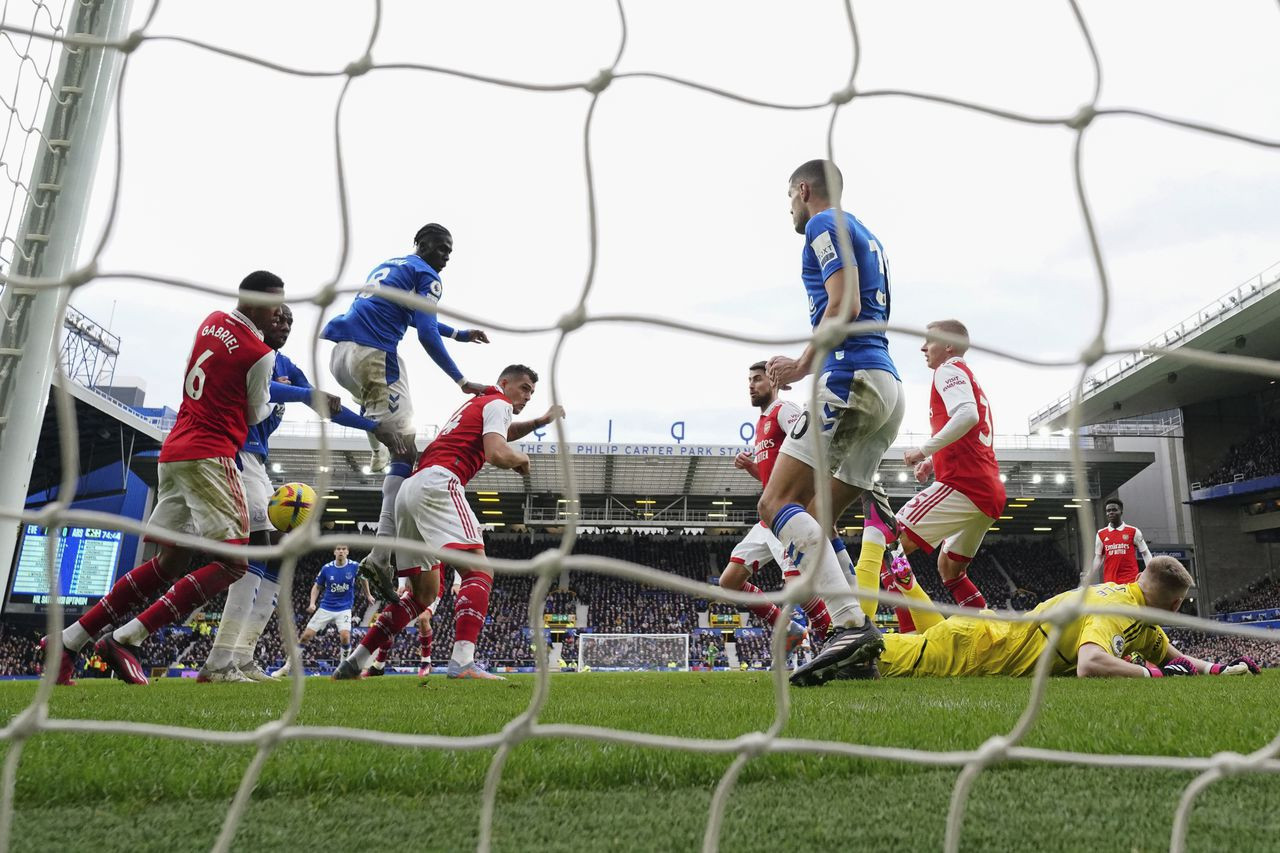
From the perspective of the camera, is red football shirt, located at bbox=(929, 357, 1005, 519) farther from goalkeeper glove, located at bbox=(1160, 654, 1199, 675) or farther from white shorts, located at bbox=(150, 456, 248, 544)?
white shorts, located at bbox=(150, 456, 248, 544)

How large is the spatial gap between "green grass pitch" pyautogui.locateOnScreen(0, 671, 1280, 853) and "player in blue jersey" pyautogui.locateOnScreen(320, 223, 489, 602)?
2.76 metres

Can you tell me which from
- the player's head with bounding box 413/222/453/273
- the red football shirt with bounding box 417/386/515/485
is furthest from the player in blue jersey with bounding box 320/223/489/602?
the red football shirt with bounding box 417/386/515/485

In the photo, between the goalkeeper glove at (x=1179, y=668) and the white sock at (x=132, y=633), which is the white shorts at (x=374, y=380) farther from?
the goalkeeper glove at (x=1179, y=668)

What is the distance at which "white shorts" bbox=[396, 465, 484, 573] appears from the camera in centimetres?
473

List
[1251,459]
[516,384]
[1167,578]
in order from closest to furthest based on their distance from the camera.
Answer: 1. [1167,578]
2. [516,384]
3. [1251,459]

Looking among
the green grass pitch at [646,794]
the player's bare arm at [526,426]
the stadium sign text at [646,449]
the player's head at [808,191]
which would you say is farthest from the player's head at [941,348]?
the stadium sign text at [646,449]

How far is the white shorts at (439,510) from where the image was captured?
4727 millimetres

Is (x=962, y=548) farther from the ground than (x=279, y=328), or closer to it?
closer to it

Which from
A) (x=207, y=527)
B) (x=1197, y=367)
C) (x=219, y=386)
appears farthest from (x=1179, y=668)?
(x=1197, y=367)

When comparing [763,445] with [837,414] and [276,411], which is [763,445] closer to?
[837,414]

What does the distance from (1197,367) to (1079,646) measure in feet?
68.6

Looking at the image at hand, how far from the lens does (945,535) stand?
5.31 meters

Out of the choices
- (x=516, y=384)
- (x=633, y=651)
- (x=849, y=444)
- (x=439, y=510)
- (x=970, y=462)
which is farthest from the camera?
(x=633, y=651)

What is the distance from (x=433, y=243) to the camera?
5043 mm
